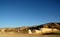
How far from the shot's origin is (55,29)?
19281mm

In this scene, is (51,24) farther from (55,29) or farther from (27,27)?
(27,27)

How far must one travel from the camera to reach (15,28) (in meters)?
19.4

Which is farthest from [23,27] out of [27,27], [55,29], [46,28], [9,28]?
[55,29]

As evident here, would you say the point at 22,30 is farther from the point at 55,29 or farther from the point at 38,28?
the point at 55,29

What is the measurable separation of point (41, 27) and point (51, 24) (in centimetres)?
160

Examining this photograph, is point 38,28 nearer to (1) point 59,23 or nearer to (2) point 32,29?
(2) point 32,29

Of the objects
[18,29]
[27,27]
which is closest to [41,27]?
[27,27]

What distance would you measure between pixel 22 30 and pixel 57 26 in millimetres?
5395

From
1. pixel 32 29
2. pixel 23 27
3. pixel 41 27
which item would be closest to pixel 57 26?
pixel 41 27

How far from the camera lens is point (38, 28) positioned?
20.1 meters

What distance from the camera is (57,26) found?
65.6ft

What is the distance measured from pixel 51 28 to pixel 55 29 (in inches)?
23.8

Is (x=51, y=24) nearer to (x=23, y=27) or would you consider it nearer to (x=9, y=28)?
(x=23, y=27)

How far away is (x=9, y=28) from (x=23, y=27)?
2160mm
